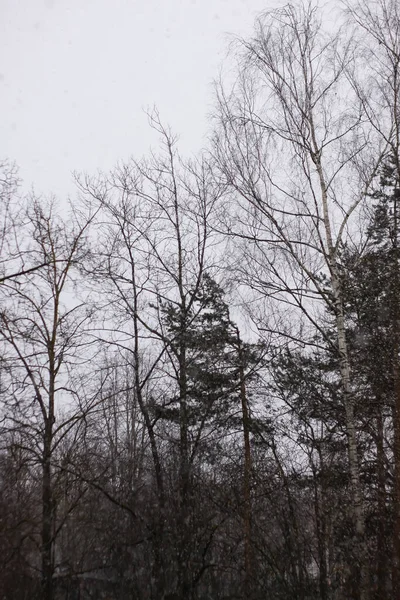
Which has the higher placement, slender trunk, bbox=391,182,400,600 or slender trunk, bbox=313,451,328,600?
slender trunk, bbox=391,182,400,600

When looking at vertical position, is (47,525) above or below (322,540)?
above

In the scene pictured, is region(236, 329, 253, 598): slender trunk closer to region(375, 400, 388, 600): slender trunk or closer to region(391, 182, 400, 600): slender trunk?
region(375, 400, 388, 600): slender trunk

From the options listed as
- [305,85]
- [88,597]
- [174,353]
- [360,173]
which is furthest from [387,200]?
[88,597]

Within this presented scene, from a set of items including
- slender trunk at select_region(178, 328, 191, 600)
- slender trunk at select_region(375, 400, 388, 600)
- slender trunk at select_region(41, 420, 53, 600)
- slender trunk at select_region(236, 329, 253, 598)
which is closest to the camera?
slender trunk at select_region(375, 400, 388, 600)

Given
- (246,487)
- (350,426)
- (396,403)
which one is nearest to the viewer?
(396,403)

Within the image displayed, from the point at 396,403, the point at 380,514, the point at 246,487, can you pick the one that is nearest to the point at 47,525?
the point at 246,487

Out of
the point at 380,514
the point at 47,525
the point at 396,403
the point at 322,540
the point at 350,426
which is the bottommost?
the point at 322,540

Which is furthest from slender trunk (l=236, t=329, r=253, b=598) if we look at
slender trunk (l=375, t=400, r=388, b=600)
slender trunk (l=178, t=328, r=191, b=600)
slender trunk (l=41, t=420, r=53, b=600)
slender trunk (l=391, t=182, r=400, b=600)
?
slender trunk (l=391, t=182, r=400, b=600)

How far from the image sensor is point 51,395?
433 inches

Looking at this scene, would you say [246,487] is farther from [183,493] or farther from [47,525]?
[47,525]

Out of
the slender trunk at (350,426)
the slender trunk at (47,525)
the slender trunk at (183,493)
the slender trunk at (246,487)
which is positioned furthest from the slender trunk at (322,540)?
the slender trunk at (47,525)

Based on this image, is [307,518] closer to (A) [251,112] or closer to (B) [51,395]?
(B) [51,395]

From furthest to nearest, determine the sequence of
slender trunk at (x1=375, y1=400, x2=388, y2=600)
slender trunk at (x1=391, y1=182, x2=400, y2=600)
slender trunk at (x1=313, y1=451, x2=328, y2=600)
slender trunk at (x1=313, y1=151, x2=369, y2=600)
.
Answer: slender trunk at (x1=313, y1=451, x2=328, y2=600)
slender trunk at (x1=313, y1=151, x2=369, y2=600)
slender trunk at (x1=375, y1=400, x2=388, y2=600)
slender trunk at (x1=391, y1=182, x2=400, y2=600)

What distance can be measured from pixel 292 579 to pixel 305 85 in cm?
1067
